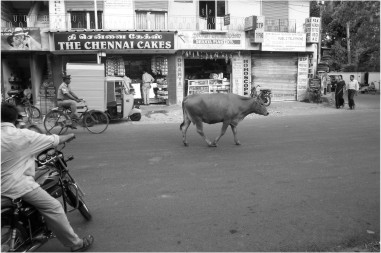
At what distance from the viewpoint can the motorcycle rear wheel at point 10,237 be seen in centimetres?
327

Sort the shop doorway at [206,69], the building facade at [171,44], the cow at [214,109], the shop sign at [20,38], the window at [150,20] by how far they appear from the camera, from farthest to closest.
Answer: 1. the shop doorway at [206,69]
2. the window at [150,20]
3. the building facade at [171,44]
4. the shop sign at [20,38]
5. the cow at [214,109]

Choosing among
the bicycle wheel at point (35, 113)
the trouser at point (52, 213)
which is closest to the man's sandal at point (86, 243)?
the trouser at point (52, 213)

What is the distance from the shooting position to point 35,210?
11.8ft

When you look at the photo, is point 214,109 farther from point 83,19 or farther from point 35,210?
point 83,19

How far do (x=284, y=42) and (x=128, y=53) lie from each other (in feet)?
26.2

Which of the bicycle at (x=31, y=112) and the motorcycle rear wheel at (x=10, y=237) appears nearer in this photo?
the motorcycle rear wheel at (x=10, y=237)

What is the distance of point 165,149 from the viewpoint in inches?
336

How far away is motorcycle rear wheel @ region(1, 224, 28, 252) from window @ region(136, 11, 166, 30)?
51.7 feet

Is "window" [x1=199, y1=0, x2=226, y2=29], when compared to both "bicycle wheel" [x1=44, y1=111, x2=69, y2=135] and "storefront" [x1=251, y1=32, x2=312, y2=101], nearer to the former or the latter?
"storefront" [x1=251, y1=32, x2=312, y2=101]

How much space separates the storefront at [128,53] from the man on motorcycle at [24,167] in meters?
14.6

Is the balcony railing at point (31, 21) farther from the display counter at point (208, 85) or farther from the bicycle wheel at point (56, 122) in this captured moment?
the bicycle wheel at point (56, 122)

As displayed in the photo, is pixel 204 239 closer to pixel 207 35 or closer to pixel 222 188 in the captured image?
pixel 222 188

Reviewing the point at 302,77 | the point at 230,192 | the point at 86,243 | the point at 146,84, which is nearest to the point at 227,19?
the point at 146,84

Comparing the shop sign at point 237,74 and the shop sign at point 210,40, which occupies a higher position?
the shop sign at point 210,40
